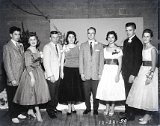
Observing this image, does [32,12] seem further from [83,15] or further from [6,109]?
[6,109]

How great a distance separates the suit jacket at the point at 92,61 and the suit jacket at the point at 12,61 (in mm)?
1129

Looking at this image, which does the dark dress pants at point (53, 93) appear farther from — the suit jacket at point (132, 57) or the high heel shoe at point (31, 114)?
the suit jacket at point (132, 57)

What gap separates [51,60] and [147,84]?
1807 millimetres

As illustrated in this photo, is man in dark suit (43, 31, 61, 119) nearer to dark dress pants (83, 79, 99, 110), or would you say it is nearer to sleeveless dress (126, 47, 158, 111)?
dark dress pants (83, 79, 99, 110)

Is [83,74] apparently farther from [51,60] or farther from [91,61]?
[51,60]

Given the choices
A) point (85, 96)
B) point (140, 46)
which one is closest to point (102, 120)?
point (85, 96)

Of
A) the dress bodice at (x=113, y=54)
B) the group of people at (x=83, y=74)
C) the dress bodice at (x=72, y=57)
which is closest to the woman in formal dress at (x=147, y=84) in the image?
the group of people at (x=83, y=74)

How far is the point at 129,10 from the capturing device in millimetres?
4906

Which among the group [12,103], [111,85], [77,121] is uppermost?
[111,85]

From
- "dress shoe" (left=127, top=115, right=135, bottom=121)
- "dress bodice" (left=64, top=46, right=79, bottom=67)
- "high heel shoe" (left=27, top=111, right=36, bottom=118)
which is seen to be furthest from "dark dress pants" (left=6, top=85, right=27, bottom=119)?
"dress shoe" (left=127, top=115, right=135, bottom=121)

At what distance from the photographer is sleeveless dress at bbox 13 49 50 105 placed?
350 centimetres

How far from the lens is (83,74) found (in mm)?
3912

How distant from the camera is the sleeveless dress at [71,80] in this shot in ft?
13.0

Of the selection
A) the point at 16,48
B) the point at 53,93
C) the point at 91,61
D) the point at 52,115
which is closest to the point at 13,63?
the point at 16,48
